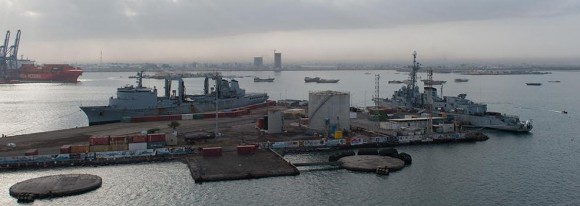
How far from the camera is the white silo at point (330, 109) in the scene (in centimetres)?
4456

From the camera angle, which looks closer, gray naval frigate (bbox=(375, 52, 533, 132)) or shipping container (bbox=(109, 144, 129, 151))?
shipping container (bbox=(109, 144, 129, 151))

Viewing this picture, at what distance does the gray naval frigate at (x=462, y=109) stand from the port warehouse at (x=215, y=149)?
760 centimetres

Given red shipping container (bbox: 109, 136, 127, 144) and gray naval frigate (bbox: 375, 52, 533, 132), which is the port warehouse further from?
gray naval frigate (bbox: 375, 52, 533, 132)

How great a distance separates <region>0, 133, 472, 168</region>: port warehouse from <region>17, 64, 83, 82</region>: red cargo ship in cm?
13764

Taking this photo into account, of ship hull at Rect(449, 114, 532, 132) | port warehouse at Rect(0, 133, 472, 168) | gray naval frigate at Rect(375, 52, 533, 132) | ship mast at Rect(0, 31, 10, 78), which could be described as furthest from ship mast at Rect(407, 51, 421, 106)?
ship mast at Rect(0, 31, 10, 78)

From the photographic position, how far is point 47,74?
158875 millimetres

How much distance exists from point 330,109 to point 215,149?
12789mm

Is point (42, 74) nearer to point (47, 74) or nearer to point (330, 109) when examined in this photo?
point (47, 74)

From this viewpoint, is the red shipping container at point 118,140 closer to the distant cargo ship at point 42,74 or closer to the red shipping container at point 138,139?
the red shipping container at point 138,139

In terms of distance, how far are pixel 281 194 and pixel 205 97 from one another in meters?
37.5

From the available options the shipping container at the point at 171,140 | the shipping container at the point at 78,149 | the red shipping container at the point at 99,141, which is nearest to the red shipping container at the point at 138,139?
the red shipping container at the point at 99,141

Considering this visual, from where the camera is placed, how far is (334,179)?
104ft

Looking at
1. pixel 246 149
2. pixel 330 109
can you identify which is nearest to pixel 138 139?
pixel 246 149

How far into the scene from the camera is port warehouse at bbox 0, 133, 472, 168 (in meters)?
33.4
